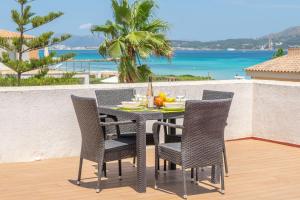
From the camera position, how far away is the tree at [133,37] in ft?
40.9

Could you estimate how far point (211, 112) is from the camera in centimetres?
466

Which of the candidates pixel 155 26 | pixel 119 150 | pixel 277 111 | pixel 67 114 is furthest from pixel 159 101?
pixel 155 26

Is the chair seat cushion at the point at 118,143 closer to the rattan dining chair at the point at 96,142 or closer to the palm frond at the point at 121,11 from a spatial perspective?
the rattan dining chair at the point at 96,142

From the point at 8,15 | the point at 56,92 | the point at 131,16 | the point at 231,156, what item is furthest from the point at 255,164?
A: the point at 8,15

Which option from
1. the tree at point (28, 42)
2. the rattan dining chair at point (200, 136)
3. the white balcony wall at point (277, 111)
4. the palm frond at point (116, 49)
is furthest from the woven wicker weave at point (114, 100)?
the tree at point (28, 42)

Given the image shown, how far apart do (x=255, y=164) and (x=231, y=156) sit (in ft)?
1.70

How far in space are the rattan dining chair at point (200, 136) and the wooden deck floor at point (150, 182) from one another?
321 mm

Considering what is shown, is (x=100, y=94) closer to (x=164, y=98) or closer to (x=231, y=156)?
(x=164, y=98)

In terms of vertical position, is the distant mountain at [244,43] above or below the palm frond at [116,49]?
above

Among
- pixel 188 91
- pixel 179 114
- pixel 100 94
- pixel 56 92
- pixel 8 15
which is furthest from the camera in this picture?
pixel 8 15

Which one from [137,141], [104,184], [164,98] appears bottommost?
[104,184]

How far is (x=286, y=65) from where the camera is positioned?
3722cm

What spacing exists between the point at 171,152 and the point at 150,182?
0.65 m

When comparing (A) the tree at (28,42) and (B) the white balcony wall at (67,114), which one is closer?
(B) the white balcony wall at (67,114)
